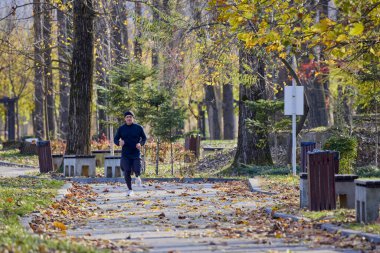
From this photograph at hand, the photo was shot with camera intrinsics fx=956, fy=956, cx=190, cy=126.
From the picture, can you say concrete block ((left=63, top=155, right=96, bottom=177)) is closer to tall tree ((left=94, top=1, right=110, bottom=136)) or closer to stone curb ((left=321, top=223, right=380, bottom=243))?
tall tree ((left=94, top=1, right=110, bottom=136))

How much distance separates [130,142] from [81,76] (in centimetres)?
838

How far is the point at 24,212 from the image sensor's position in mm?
14844

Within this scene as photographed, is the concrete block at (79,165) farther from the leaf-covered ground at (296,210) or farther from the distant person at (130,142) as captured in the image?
the distant person at (130,142)

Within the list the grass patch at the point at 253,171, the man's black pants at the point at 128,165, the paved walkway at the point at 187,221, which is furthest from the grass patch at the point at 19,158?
the man's black pants at the point at 128,165

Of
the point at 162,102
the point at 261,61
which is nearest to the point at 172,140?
the point at 162,102

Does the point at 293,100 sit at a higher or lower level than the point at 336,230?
higher

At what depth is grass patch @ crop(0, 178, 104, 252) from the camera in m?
9.75

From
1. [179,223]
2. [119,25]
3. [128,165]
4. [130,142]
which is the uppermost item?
[119,25]

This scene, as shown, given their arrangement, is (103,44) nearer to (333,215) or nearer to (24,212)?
(24,212)

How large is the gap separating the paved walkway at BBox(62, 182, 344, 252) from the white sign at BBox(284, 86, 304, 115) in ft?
9.10

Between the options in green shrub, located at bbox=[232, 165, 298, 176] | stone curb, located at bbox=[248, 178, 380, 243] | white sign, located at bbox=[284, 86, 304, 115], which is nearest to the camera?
stone curb, located at bbox=[248, 178, 380, 243]

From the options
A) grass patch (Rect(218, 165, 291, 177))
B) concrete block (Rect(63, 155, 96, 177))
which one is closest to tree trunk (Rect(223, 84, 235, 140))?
grass patch (Rect(218, 165, 291, 177))

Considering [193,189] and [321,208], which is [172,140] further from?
[321,208]

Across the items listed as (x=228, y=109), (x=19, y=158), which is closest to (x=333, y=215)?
(x=19, y=158)
